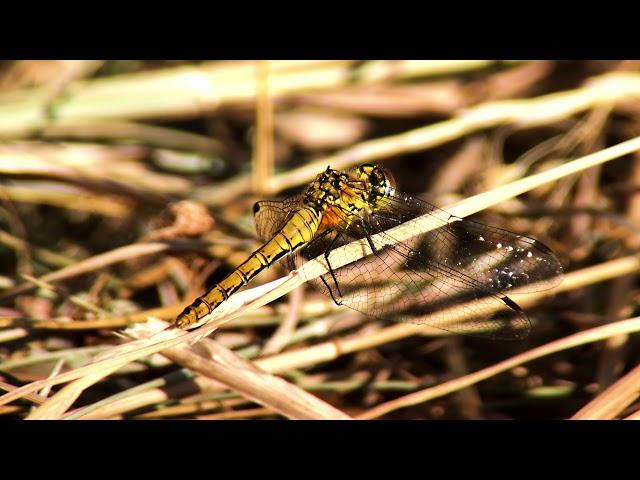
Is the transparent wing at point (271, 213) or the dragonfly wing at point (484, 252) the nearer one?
the dragonfly wing at point (484, 252)

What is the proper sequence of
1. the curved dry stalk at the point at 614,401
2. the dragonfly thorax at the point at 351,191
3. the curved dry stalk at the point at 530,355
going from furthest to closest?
the dragonfly thorax at the point at 351,191, the curved dry stalk at the point at 530,355, the curved dry stalk at the point at 614,401

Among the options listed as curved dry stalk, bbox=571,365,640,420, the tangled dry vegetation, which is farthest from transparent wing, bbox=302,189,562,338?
curved dry stalk, bbox=571,365,640,420

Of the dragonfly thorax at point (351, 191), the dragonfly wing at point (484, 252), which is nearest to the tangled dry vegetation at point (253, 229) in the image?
the dragonfly wing at point (484, 252)

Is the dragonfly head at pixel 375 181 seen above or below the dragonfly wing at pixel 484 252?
above

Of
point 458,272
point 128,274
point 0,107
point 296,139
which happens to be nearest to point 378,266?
point 458,272

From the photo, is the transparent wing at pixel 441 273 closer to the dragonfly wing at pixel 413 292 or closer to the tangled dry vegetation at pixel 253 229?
the dragonfly wing at pixel 413 292

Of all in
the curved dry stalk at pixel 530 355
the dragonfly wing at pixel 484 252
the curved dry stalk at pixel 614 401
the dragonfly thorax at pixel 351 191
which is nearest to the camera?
the curved dry stalk at pixel 614 401

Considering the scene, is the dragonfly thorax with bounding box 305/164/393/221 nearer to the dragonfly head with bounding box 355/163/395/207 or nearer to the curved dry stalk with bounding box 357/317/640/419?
the dragonfly head with bounding box 355/163/395/207

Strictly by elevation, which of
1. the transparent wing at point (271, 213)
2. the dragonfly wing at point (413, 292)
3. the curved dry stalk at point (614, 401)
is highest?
the transparent wing at point (271, 213)
